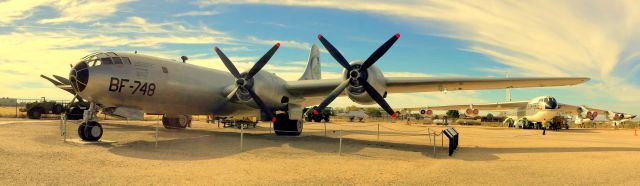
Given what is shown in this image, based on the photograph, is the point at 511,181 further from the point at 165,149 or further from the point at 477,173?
the point at 165,149

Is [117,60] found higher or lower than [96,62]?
higher

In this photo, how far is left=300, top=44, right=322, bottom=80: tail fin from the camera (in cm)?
2802

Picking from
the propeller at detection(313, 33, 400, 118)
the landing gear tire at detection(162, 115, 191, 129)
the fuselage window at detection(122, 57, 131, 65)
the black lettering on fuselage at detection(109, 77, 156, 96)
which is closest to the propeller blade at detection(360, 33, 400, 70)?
the propeller at detection(313, 33, 400, 118)

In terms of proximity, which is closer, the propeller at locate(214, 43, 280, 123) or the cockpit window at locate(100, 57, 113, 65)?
the cockpit window at locate(100, 57, 113, 65)

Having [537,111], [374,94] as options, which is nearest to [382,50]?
[374,94]

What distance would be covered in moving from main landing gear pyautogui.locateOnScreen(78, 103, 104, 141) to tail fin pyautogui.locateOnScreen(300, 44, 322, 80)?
1424 cm

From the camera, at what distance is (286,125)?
2212 cm

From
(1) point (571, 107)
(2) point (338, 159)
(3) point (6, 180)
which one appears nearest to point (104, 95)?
(3) point (6, 180)

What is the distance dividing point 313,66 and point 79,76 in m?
16.5

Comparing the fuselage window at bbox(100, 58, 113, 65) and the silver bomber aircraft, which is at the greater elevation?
the fuselage window at bbox(100, 58, 113, 65)

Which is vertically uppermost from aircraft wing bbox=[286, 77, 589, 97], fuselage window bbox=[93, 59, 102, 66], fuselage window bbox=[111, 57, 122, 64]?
fuselage window bbox=[111, 57, 122, 64]

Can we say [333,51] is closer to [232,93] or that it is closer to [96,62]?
[232,93]

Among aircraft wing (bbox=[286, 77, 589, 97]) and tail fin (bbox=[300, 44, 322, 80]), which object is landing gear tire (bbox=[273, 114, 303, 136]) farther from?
tail fin (bbox=[300, 44, 322, 80])

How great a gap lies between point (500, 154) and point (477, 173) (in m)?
5.45
